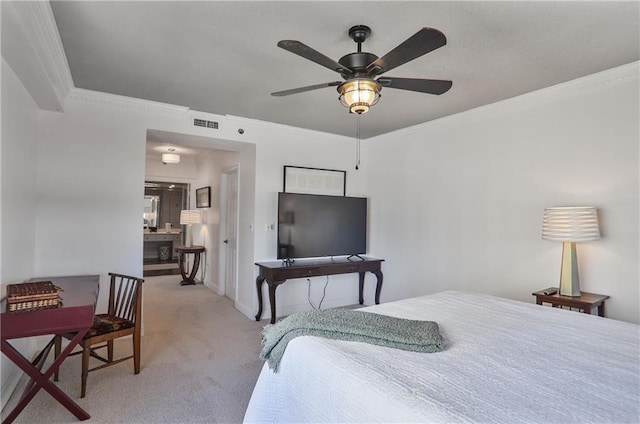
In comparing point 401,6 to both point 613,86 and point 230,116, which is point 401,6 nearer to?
point 613,86

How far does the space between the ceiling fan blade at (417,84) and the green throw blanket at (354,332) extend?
1.37 metres

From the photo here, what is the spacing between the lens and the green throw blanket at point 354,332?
156 centimetres

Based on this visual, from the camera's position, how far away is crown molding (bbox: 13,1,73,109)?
1.83 meters

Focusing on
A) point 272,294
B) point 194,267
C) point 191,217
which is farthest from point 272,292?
point 191,217

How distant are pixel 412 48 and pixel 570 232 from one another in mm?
1977

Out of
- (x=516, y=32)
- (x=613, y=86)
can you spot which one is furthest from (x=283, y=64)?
(x=613, y=86)

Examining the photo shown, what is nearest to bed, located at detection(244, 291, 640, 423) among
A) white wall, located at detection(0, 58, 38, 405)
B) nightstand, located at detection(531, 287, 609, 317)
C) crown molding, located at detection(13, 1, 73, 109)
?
nightstand, located at detection(531, 287, 609, 317)

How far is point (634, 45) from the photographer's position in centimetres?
232

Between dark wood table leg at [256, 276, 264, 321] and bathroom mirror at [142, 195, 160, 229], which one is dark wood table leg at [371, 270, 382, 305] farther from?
bathroom mirror at [142, 195, 160, 229]

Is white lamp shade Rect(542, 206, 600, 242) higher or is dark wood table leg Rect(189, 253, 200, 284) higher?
white lamp shade Rect(542, 206, 600, 242)

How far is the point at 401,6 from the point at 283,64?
40.6 inches

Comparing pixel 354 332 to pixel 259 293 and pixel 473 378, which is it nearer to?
pixel 473 378

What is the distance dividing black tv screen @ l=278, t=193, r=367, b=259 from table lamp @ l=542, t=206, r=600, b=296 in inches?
93.5

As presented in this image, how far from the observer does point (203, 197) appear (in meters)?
6.57
